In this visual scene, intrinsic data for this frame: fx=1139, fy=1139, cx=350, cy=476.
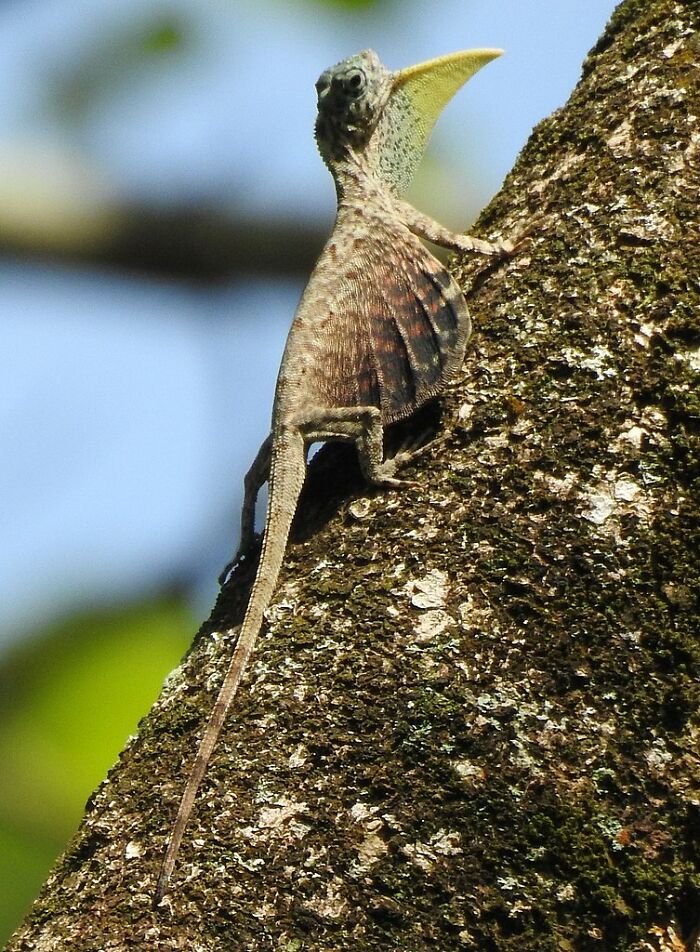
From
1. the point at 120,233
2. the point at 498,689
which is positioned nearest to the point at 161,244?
the point at 120,233

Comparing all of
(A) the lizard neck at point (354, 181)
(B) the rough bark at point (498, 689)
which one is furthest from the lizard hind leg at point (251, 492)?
(A) the lizard neck at point (354, 181)

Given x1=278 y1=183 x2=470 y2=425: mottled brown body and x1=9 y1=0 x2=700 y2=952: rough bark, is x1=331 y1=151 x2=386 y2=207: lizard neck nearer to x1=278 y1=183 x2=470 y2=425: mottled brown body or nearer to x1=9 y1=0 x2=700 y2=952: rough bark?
x1=278 y1=183 x2=470 y2=425: mottled brown body

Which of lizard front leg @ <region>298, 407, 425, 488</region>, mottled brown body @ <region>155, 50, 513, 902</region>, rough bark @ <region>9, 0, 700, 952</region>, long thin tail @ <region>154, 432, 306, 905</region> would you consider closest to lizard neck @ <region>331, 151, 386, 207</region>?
mottled brown body @ <region>155, 50, 513, 902</region>

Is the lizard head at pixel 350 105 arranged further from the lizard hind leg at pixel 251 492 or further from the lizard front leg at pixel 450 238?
the lizard hind leg at pixel 251 492

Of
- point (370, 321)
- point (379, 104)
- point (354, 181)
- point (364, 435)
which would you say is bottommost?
point (364, 435)

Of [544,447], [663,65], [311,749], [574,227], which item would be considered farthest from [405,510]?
[663,65]

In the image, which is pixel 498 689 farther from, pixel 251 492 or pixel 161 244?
pixel 161 244
